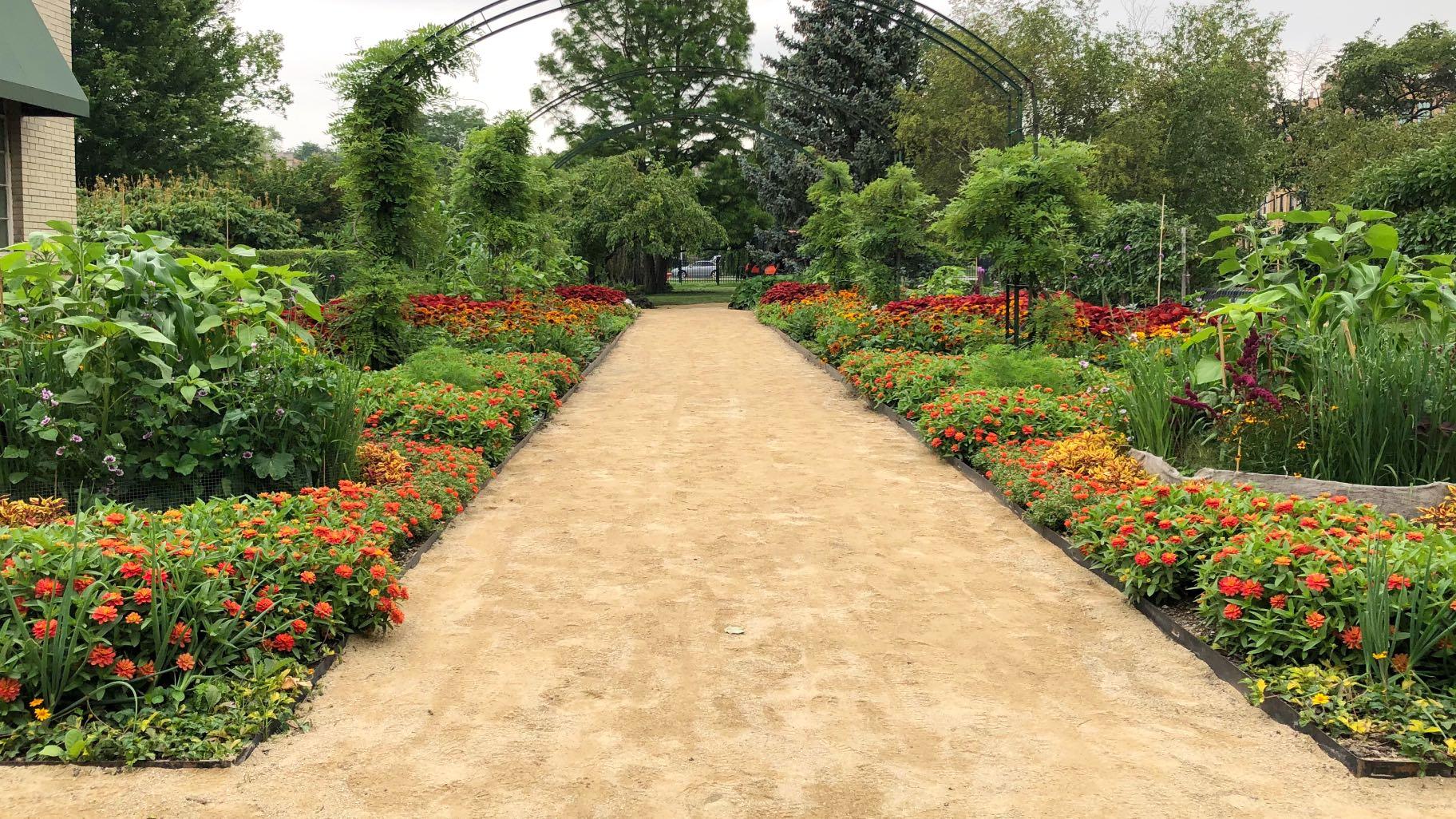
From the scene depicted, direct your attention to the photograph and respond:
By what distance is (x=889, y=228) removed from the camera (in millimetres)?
16141

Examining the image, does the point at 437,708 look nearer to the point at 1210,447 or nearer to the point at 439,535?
the point at 439,535

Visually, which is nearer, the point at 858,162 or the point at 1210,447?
the point at 1210,447

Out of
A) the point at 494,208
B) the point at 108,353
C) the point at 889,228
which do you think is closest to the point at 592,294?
the point at 494,208

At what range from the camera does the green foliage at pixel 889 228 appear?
16.1m

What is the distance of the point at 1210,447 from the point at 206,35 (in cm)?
3761

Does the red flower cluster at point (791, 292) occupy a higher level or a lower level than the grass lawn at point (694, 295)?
lower

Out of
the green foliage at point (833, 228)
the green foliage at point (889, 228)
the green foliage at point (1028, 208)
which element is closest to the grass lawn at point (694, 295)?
the green foliage at point (833, 228)

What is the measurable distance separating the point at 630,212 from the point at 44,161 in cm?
1615

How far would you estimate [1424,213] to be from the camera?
42.3 ft

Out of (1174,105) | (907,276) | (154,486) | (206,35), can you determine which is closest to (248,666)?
(154,486)

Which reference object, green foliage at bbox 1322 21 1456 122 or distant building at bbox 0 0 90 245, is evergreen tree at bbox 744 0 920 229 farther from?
distant building at bbox 0 0 90 245

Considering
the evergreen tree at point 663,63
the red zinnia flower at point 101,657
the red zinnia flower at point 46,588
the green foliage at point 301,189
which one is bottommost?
the red zinnia flower at point 101,657

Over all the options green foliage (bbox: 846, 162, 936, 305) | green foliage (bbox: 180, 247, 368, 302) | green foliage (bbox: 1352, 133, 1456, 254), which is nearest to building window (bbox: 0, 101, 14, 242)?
green foliage (bbox: 180, 247, 368, 302)

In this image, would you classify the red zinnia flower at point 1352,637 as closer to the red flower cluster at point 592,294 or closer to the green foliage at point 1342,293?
the green foliage at point 1342,293
